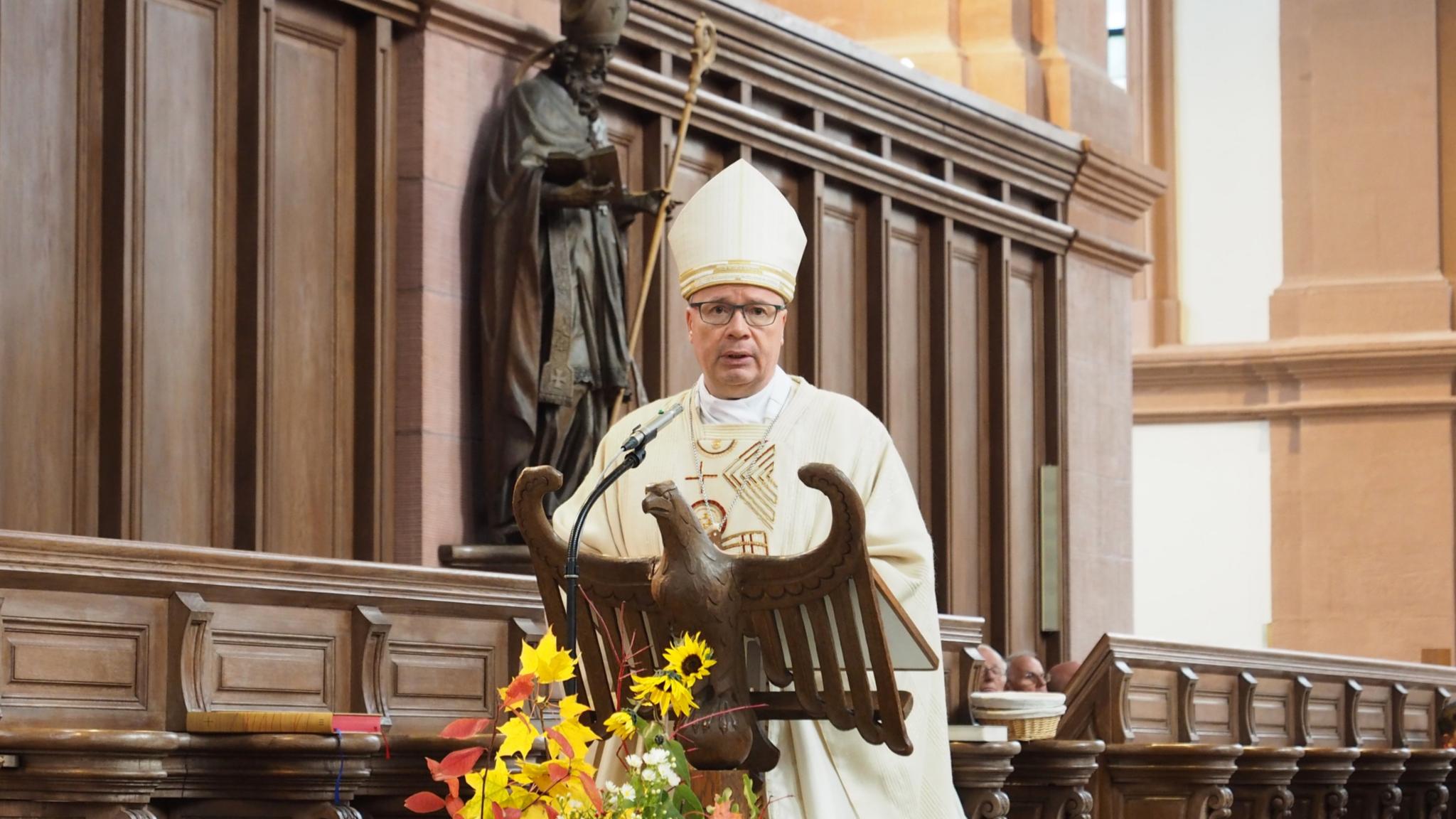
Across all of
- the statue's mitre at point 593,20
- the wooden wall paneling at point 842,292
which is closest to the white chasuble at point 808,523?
the statue's mitre at point 593,20

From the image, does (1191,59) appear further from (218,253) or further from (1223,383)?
(218,253)

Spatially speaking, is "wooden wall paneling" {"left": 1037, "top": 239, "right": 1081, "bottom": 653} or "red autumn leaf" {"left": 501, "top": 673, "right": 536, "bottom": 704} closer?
"red autumn leaf" {"left": 501, "top": 673, "right": 536, "bottom": 704}

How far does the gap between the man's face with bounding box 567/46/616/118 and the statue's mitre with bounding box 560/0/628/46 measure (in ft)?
0.12

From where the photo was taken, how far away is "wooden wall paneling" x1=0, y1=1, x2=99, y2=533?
8.34m

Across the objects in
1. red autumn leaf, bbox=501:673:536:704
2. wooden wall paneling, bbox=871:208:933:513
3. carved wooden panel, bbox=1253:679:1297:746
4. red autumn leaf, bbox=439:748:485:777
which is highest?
wooden wall paneling, bbox=871:208:933:513

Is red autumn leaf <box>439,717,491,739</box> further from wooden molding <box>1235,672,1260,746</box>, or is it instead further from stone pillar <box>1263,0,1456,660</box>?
stone pillar <box>1263,0,1456,660</box>

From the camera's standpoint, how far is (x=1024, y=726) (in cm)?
891

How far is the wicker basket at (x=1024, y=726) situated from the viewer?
8.89 metres

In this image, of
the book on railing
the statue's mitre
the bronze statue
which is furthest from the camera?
the statue's mitre

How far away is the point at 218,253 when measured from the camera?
9164 millimetres

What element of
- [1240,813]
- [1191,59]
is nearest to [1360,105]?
[1191,59]

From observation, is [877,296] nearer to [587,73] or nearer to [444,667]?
[587,73]

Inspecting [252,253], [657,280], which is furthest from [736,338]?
[657,280]

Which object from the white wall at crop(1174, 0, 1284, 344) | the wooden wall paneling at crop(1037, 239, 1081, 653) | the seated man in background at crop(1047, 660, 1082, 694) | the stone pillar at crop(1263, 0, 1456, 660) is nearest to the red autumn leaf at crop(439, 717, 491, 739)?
the seated man in background at crop(1047, 660, 1082, 694)
